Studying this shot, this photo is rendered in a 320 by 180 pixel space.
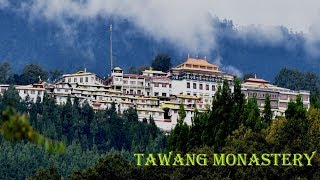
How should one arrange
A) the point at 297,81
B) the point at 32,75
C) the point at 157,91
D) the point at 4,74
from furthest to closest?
1. the point at 297,81
2. the point at 4,74
3. the point at 32,75
4. the point at 157,91

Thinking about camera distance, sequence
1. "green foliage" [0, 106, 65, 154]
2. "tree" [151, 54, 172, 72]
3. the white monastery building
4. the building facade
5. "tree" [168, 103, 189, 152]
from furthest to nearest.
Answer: "tree" [151, 54, 172, 72] → the building facade → the white monastery building → "tree" [168, 103, 189, 152] → "green foliage" [0, 106, 65, 154]

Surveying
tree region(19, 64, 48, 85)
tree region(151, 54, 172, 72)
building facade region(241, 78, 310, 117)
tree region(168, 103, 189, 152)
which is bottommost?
tree region(168, 103, 189, 152)

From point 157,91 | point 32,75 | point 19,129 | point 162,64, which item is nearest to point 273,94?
point 157,91

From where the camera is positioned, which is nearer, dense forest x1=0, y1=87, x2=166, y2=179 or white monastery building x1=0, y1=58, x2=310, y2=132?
dense forest x1=0, y1=87, x2=166, y2=179

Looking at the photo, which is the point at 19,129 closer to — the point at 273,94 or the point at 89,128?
the point at 89,128

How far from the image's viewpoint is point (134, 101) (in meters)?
115

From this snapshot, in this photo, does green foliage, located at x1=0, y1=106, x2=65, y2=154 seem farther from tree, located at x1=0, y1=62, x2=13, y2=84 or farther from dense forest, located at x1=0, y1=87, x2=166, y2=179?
tree, located at x1=0, y1=62, x2=13, y2=84

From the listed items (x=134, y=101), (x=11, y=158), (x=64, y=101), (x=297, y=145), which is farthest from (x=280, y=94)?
(x=297, y=145)

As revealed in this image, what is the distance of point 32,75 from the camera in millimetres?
135500

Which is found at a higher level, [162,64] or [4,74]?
[162,64]

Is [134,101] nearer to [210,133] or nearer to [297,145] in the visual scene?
[210,133]

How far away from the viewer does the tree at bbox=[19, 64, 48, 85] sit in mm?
133875

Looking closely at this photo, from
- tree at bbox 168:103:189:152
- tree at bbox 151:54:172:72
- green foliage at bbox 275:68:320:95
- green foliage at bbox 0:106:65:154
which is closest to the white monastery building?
tree at bbox 151:54:172:72

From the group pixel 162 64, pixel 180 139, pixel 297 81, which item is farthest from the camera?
pixel 297 81
